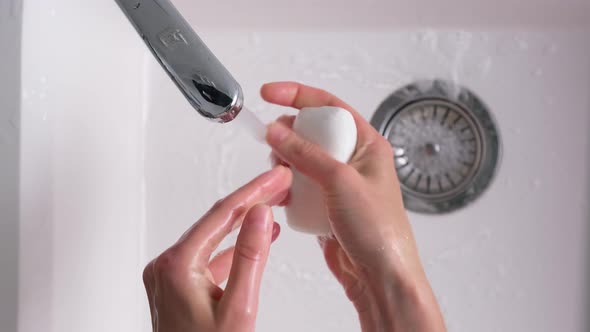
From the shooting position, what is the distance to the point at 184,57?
0.45 m

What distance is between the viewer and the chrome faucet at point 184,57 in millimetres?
451

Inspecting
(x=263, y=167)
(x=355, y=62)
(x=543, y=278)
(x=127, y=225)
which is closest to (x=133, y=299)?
(x=127, y=225)

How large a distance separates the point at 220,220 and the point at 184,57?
0.15 metres

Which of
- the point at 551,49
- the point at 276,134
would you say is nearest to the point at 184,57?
the point at 276,134

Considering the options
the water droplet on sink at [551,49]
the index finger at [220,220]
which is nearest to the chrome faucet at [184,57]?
the index finger at [220,220]

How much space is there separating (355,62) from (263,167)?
216 mm

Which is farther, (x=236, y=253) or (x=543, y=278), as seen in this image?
(x=543, y=278)

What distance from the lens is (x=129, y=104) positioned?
791 millimetres

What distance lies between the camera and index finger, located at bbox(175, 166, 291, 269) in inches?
18.3

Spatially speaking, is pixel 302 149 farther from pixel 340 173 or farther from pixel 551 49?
pixel 551 49

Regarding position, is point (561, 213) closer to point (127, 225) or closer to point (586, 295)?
point (586, 295)

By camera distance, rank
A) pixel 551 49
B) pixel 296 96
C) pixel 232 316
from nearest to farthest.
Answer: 1. pixel 232 316
2. pixel 296 96
3. pixel 551 49

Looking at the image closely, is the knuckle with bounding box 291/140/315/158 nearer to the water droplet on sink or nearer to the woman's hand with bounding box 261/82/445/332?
the woman's hand with bounding box 261/82/445/332

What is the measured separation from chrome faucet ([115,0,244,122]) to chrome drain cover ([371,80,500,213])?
403 millimetres
